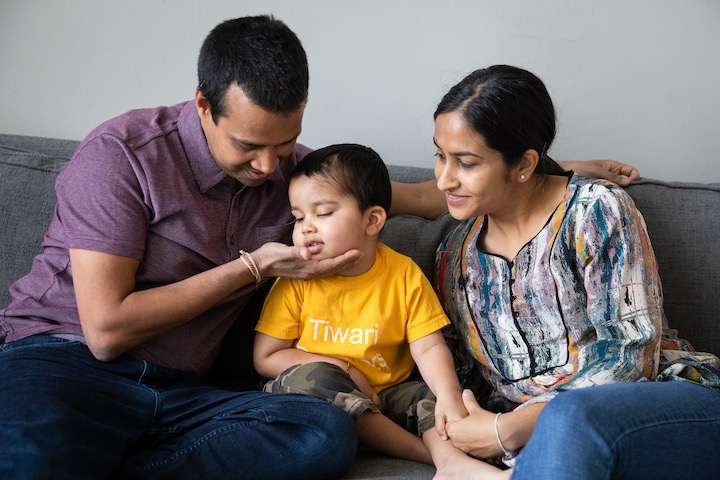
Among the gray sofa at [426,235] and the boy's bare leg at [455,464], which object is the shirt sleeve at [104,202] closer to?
the gray sofa at [426,235]

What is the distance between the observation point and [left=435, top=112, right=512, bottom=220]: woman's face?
5.47 feet

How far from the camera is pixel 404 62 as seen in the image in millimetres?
2365

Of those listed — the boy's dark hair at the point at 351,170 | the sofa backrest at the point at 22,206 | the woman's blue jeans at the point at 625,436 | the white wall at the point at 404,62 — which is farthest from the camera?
the white wall at the point at 404,62

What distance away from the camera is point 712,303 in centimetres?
202

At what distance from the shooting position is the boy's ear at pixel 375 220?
1853 millimetres

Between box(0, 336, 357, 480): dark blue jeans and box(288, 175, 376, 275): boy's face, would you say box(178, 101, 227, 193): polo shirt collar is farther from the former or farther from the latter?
box(0, 336, 357, 480): dark blue jeans

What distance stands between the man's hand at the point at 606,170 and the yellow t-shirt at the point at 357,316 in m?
0.52

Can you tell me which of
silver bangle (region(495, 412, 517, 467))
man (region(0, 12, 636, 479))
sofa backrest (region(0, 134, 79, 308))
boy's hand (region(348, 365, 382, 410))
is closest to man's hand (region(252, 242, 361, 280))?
man (region(0, 12, 636, 479))

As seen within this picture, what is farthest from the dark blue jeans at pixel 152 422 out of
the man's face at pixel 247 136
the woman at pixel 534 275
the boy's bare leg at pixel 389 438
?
the man's face at pixel 247 136

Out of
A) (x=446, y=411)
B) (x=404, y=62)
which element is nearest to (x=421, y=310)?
(x=446, y=411)

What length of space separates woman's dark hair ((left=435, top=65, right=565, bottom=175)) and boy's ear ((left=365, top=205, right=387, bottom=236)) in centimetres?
28

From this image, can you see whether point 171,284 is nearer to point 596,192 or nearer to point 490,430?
point 490,430

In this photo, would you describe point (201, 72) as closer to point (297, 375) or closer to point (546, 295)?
point (297, 375)

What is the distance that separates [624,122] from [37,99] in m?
1.73
